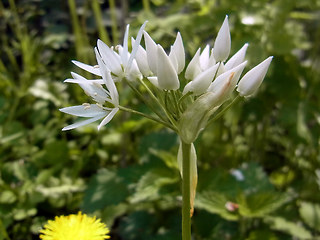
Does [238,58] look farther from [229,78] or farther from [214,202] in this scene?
[214,202]

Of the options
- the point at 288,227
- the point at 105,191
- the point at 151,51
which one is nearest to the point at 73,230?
the point at 151,51

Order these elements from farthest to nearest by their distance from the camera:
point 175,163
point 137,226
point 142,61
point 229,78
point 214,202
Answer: point 137,226, point 175,163, point 214,202, point 142,61, point 229,78

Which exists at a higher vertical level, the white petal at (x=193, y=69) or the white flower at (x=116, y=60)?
the white flower at (x=116, y=60)

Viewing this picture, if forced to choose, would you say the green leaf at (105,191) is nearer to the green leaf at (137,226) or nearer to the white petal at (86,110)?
the green leaf at (137,226)

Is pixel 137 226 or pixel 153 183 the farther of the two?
pixel 137 226

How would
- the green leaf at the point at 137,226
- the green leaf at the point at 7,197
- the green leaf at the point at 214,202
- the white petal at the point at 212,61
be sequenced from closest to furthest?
1. the white petal at the point at 212,61
2. the green leaf at the point at 214,202
3. the green leaf at the point at 7,197
4. the green leaf at the point at 137,226

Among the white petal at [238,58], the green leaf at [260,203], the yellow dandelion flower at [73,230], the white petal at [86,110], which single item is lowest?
the green leaf at [260,203]

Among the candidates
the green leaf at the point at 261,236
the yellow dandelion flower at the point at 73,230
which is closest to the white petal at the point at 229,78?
the yellow dandelion flower at the point at 73,230

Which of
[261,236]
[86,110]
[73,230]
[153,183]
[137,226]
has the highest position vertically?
[86,110]
